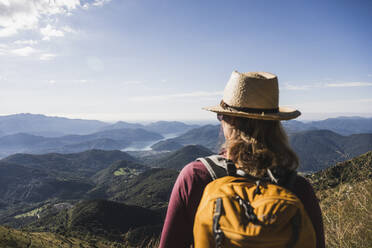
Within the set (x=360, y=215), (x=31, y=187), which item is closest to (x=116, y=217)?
(x=360, y=215)

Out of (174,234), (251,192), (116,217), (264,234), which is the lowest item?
(116,217)

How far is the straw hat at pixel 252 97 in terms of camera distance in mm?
1719

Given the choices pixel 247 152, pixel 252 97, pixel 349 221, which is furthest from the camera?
pixel 349 221

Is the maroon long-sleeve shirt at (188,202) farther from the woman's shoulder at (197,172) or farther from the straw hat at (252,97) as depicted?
the straw hat at (252,97)

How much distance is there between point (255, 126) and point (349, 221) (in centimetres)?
422

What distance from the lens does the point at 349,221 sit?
14.3ft

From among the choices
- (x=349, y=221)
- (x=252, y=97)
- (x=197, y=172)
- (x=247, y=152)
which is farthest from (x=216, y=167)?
(x=349, y=221)

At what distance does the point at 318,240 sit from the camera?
1.86 metres

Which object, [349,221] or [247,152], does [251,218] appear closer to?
[247,152]

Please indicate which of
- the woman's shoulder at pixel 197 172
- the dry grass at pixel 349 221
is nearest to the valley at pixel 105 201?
the dry grass at pixel 349 221

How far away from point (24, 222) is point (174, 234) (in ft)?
436

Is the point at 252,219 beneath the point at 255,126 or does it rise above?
beneath

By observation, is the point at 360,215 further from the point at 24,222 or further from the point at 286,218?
the point at 24,222

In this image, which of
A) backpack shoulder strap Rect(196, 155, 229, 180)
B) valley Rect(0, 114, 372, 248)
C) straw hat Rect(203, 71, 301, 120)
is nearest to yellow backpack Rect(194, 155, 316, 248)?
backpack shoulder strap Rect(196, 155, 229, 180)
